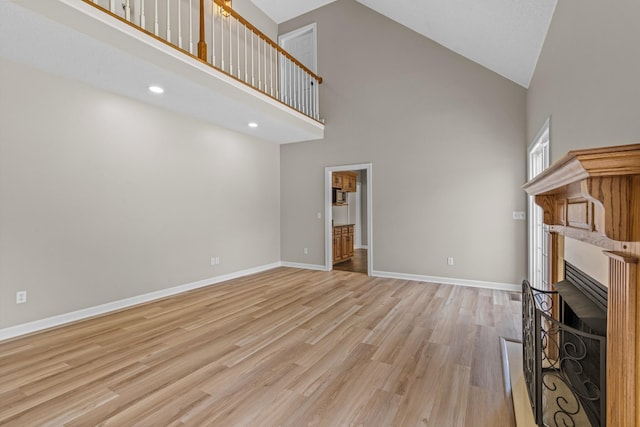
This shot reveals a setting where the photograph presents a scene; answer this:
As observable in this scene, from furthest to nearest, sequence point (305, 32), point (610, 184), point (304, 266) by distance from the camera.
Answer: point (305, 32)
point (304, 266)
point (610, 184)

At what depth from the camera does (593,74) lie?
1.55 meters

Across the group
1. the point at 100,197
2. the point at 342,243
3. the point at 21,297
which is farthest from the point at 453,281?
the point at 21,297

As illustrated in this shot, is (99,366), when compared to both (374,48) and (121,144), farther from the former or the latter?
(374,48)

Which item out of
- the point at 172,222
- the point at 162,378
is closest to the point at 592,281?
the point at 162,378

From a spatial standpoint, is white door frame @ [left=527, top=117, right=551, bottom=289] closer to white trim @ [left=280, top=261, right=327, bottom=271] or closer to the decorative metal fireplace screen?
the decorative metal fireplace screen

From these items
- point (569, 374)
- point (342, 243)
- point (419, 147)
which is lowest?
point (569, 374)

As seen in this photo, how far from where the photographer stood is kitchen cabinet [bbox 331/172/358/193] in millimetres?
6398

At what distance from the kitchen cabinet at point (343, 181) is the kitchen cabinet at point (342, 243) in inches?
37.3

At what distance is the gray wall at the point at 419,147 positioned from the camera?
4.37 metres

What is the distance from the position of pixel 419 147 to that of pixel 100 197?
4.72m

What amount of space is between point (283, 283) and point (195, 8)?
4761mm

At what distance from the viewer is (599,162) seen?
0.86 metres

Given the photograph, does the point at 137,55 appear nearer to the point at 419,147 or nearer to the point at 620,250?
the point at 620,250

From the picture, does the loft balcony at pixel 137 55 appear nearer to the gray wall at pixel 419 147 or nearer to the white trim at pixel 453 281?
the gray wall at pixel 419 147
